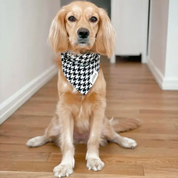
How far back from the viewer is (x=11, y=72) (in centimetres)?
226

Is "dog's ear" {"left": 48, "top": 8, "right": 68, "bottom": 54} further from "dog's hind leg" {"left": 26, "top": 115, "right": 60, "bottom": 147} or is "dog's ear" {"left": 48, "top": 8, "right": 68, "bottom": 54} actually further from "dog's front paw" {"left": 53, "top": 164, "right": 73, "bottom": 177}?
"dog's front paw" {"left": 53, "top": 164, "right": 73, "bottom": 177}

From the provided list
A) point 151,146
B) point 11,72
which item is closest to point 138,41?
point 11,72

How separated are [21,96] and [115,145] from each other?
48.9 inches

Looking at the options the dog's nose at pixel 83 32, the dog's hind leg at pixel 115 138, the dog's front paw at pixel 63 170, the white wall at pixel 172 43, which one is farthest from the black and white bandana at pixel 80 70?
the white wall at pixel 172 43

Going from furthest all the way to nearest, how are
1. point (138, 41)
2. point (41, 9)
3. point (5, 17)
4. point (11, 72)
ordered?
1. point (138, 41)
2. point (41, 9)
3. point (11, 72)
4. point (5, 17)

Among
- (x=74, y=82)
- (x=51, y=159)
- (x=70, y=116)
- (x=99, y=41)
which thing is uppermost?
(x=99, y=41)

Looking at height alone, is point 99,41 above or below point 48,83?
above

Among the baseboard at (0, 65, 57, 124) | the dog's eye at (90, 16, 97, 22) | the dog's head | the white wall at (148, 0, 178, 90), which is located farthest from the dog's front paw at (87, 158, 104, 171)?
the white wall at (148, 0, 178, 90)

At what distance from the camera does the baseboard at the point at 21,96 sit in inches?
80.9

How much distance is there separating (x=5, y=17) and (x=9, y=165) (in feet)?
4.32

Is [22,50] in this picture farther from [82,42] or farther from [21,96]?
[82,42]

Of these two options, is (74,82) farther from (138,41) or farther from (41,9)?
(138,41)

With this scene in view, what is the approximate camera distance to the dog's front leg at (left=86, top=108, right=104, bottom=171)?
138 centimetres

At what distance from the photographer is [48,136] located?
1.62 metres
